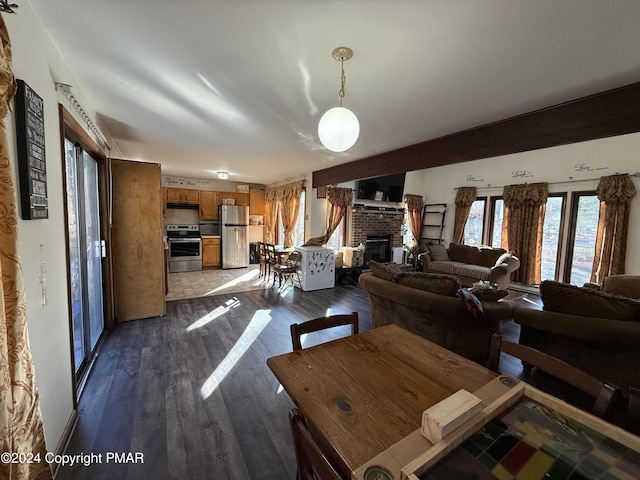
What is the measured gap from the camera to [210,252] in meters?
7.19

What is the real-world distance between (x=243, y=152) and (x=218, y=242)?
3.65 m

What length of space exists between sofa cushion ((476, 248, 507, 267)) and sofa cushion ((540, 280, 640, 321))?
3.57 metres

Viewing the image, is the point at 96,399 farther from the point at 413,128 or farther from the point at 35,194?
the point at 413,128

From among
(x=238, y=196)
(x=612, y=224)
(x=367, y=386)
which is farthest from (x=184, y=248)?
(x=612, y=224)

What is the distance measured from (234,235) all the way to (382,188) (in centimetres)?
413

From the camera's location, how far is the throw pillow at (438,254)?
20.7 feet

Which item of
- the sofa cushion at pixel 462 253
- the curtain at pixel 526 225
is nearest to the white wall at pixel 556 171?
the curtain at pixel 526 225

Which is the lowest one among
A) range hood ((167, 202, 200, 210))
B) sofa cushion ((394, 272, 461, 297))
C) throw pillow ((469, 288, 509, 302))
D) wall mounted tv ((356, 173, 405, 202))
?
throw pillow ((469, 288, 509, 302))

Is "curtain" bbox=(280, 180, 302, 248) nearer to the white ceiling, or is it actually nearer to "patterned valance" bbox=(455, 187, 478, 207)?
the white ceiling

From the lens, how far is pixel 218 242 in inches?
285

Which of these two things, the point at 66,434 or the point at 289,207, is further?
the point at 289,207

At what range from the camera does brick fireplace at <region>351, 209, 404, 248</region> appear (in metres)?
6.62

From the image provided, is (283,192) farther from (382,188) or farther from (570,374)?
(570,374)

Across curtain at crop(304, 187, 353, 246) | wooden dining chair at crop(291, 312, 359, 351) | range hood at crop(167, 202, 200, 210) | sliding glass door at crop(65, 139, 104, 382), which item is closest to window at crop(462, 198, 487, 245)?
curtain at crop(304, 187, 353, 246)
